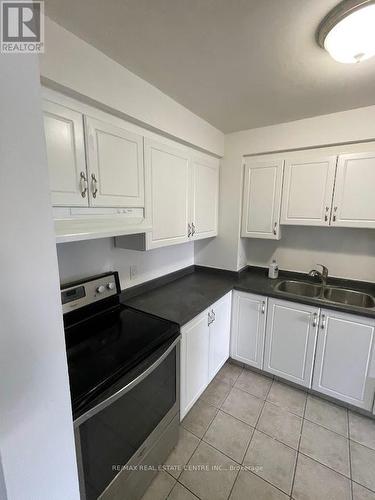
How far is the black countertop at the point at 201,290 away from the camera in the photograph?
167cm

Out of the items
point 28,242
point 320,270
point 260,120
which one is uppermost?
point 260,120

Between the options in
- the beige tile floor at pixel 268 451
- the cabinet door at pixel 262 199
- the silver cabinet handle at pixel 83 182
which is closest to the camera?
the silver cabinet handle at pixel 83 182

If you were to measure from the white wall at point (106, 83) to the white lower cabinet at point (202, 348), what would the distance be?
1.36 m

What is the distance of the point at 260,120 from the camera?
1943 millimetres

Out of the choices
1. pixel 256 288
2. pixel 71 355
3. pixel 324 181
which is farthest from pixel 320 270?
pixel 71 355

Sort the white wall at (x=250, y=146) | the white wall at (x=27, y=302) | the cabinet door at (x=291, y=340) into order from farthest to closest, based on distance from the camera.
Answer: the cabinet door at (x=291, y=340)
the white wall at (x=250, y=146)
the white wall at (x=27, y=302)

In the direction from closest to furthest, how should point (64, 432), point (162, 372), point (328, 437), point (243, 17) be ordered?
1. point (64, 432)
2. point (243, 17)
3. point (162, 372)
4. point (328, 437)

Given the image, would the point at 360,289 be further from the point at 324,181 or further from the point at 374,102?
the point at 374,102

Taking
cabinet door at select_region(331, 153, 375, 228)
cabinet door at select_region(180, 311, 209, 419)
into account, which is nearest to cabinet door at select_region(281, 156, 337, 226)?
cabinet door at select_region(331, 153, 375, 228)

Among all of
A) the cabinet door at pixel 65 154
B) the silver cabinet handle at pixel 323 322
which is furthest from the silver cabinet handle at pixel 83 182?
the silver cabinet handle at pixel 323 322

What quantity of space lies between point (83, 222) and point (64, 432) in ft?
2.82

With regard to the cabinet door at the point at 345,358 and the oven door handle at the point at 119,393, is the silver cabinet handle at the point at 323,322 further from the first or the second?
the oven door handle at the point at 119,393

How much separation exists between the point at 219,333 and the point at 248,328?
0.32m

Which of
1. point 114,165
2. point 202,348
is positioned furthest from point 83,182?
point 202,348
